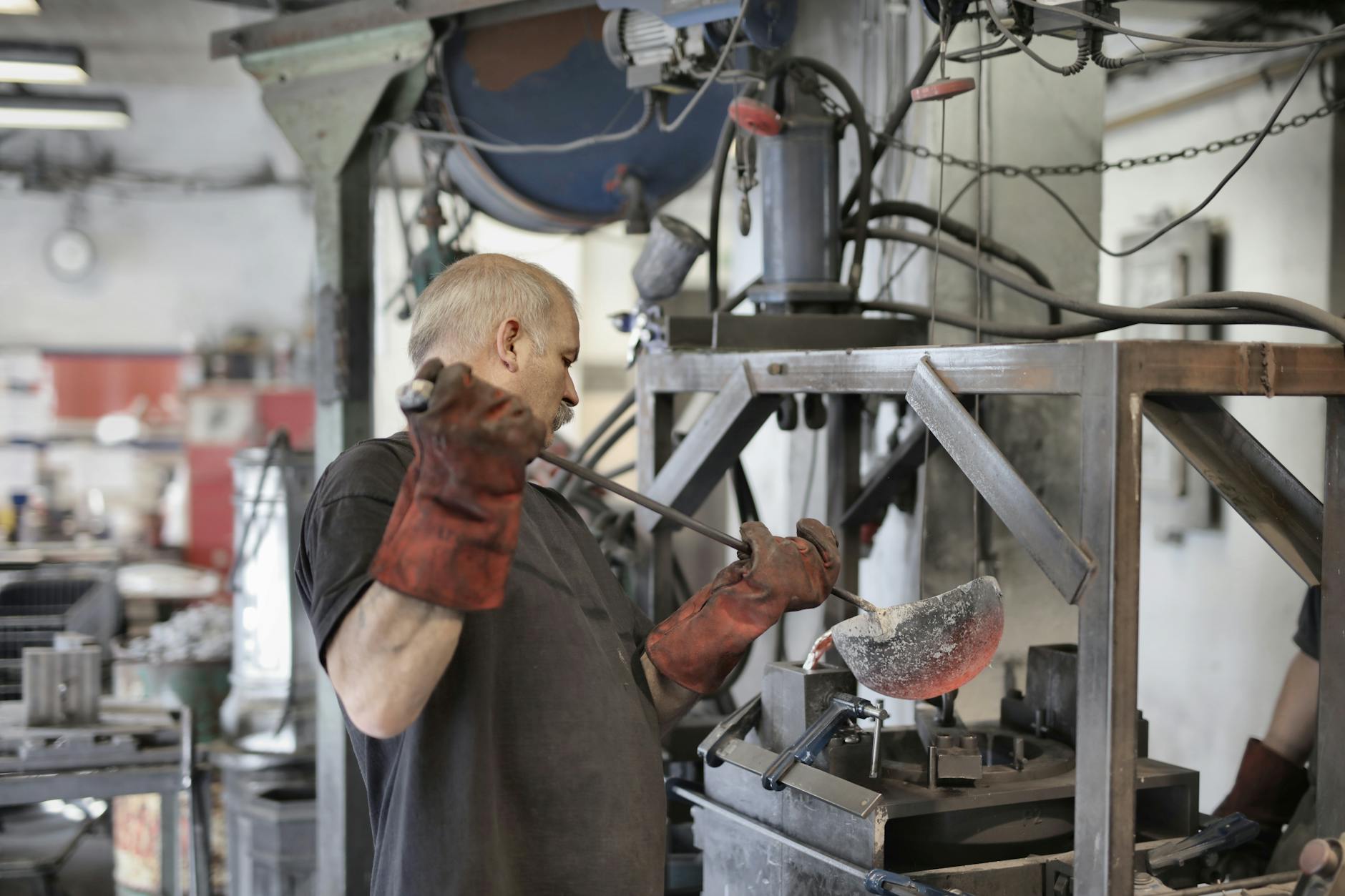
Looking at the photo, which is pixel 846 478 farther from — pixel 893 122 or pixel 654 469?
pixel 893 122

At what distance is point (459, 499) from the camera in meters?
1.22

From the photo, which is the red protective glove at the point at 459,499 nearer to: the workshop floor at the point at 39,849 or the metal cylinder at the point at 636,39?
the metal cylinder at the point at 636,39

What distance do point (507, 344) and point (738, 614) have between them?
0.50 meters

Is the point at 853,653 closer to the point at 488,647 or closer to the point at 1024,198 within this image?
the point at 488,647

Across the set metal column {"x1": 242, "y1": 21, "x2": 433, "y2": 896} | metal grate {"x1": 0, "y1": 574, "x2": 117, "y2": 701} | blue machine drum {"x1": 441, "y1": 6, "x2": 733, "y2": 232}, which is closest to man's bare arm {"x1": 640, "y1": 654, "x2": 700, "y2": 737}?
metal column {"x1": 242, "y1": 21, "x2": 433, "y2": 896}

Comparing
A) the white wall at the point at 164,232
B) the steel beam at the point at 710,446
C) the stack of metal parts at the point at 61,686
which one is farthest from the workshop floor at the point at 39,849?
the white wall at the point at 164,232

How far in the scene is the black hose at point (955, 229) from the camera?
2566mm

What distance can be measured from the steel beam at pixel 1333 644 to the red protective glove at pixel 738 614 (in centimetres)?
65

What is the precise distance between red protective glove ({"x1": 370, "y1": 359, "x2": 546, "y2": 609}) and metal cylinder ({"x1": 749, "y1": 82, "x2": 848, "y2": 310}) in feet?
4.15

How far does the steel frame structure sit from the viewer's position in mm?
1445

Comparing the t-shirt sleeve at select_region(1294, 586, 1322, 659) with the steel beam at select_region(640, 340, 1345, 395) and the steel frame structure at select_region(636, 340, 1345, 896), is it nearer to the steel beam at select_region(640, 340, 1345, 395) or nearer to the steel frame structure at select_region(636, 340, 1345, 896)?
the steel frame structure at select_region(636, 340, 1345, 896)

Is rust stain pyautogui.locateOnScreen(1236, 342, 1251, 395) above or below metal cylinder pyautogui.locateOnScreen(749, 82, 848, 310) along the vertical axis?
below

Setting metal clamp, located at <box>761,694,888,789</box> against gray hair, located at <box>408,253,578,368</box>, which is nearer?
gray hair, located at <box>408,253,578,368</box>

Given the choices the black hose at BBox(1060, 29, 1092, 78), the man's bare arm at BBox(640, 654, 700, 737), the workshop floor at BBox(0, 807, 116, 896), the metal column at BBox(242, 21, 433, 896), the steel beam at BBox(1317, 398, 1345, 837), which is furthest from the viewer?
the workshop floor at BBox(0, 807, 116, 896)
